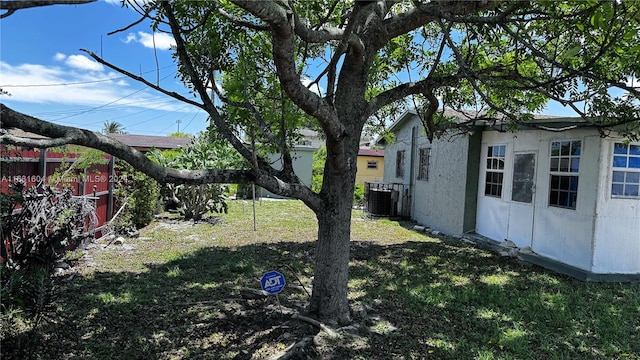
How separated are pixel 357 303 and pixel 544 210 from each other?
5257 mm

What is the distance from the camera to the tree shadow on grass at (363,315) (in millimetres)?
3812

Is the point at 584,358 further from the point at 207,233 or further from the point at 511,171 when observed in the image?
the point at 207,233

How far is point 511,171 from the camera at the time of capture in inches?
368

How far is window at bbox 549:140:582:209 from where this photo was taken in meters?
7.53

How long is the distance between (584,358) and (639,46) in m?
3.66

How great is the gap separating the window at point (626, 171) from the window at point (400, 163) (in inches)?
336

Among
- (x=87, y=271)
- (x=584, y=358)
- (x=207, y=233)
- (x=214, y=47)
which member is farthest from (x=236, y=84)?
(x=207, y=233)

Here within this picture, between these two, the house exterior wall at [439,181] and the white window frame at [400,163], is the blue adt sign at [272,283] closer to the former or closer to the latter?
the house exterior wall at [439,181]

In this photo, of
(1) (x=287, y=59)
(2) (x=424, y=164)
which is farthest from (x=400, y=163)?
(1) (x=287, y=59)

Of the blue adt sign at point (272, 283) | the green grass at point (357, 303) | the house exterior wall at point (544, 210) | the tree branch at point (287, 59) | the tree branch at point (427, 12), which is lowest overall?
the green grass at point (357, 303)

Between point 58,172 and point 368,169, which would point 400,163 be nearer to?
point 58,172

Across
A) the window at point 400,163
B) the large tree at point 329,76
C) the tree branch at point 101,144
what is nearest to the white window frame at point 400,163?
the window at point 400,163

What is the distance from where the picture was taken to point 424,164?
13.6 meters

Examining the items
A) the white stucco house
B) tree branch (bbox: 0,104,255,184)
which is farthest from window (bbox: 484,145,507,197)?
tree branch (bbox: 0,104,255,184)
